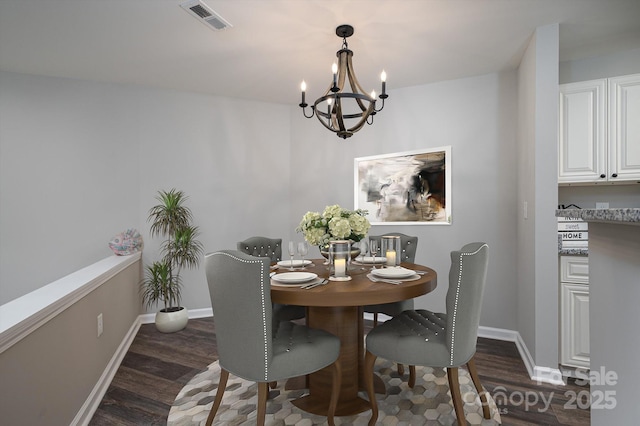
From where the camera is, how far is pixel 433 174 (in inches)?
145

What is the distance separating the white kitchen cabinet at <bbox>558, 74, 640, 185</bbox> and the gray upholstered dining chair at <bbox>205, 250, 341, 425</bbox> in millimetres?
2505

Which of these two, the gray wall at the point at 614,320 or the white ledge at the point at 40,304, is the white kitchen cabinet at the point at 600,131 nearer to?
the gray wall at the point at 614,320

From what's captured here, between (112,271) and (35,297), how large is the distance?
1.02 meters

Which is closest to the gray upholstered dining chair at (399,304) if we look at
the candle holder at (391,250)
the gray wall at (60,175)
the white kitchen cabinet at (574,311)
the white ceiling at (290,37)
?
the candle holder at (391,250)

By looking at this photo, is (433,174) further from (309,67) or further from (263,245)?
(263,245)

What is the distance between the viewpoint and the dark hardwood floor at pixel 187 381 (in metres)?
2.04

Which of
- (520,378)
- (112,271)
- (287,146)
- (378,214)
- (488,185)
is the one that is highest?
(287,146)

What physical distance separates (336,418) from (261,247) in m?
1.57

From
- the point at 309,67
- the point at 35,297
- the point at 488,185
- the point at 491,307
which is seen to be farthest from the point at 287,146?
the point at 35,297

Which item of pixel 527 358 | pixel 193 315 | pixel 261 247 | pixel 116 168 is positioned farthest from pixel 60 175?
pixel 527 358

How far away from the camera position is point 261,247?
124 inches

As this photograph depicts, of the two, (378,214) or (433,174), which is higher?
(433,174)

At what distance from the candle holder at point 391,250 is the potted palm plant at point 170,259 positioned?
2.31 m

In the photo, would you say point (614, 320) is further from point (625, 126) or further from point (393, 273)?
point (625, 126)
